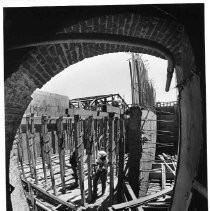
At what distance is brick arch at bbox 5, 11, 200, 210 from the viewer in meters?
2.34

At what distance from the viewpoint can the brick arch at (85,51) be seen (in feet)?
7.66

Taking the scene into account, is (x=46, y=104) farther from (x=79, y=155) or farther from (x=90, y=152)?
(x=90, y=152)

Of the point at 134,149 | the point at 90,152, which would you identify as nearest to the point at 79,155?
the point at 90,152

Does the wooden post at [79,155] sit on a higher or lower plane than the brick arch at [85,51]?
lower

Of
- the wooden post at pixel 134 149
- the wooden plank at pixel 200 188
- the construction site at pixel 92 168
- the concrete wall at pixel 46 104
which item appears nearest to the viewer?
the wooden plank at pixel 200 188

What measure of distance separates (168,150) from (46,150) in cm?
1050

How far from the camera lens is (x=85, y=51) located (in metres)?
Result: 3.58

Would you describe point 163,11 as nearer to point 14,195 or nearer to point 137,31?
point 137,31

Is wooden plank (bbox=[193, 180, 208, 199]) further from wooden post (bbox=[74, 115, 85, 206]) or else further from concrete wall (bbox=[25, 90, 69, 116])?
concrete wall (bbox=[25, 90, 69, 116])

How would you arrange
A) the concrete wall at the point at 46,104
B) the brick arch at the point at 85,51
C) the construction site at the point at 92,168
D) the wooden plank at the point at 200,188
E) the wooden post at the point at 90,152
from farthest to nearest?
the concrete wall at the point at 46,104 < the wooden post at the point at 90,152 < the construction site at the point at 92,168 < the brick arch at the point at 85,51 < the wooden plank at the point at 200,188

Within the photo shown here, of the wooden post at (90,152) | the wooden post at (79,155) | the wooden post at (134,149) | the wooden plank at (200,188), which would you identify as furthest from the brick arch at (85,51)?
the wooden post at (134,149)

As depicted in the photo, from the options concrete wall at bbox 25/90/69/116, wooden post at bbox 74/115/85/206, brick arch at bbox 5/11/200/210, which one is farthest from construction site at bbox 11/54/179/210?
brick arch at bbox 5/11/200/210

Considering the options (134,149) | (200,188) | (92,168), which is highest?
(200,188)

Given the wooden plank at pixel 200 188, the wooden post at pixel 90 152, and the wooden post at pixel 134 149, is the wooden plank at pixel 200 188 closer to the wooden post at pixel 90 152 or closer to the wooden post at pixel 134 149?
the wooden post at pixel 90 152
